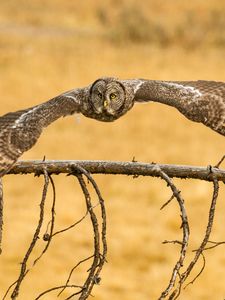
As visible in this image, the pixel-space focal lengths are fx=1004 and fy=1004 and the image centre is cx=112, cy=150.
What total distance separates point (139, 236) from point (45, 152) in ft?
20.6

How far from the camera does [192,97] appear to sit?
709cm

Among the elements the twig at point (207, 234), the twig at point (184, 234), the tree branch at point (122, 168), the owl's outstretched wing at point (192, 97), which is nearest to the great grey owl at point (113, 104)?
→ the owl's outstretched wing at point (192, 97)

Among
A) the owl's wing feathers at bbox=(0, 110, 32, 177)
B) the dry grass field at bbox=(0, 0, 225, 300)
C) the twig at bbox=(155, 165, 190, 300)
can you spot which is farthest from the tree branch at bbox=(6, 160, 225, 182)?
the dry grass field at bbox=(0, 0, 225, 300)

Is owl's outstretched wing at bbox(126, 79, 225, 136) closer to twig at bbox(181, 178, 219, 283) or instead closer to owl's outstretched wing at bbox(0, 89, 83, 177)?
owl's outstretched wing at bbox(0, 89, 83, 177)

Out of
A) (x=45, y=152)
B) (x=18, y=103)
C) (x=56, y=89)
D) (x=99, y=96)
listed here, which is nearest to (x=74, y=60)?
(x=56, y=89)

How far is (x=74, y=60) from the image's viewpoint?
121 ft

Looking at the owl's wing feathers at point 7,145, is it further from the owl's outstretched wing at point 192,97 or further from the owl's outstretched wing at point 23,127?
the owl's outstretched wing at point 192,97

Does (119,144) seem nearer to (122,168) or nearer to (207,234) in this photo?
(122,168)

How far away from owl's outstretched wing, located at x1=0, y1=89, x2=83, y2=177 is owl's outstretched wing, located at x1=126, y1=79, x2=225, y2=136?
2.36ft

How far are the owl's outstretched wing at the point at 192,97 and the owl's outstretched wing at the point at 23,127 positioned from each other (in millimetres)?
718

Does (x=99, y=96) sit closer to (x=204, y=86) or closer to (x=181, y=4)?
(x=204, y=86)

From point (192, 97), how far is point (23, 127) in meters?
1.63

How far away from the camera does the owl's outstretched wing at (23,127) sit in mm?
5339

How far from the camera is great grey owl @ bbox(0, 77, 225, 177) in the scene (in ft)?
19.2
